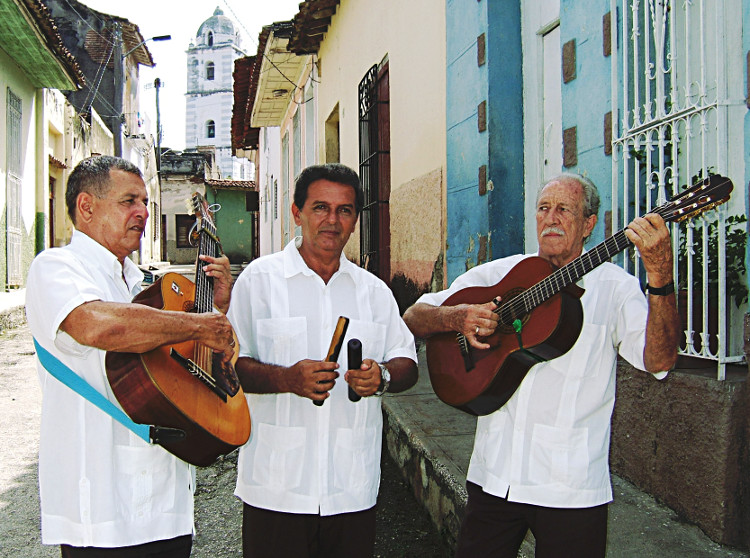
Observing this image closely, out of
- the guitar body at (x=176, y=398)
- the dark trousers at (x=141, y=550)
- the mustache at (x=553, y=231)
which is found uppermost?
the mustache at (x=553, y=231)

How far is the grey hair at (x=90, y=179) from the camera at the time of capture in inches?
75.5

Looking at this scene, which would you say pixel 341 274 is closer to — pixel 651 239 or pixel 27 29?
pixel 651 239

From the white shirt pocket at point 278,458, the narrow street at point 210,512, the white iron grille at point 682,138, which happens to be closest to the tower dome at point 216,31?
the narrow street at point 210,512

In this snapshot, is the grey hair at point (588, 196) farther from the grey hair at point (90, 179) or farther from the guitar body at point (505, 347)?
the grey hair at point (90, 179)

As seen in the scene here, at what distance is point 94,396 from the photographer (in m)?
1.71

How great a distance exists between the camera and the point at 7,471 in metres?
3.96

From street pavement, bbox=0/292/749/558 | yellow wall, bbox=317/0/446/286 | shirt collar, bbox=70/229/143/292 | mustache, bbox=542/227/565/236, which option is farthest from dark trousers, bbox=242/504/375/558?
yellow wall, bbox=317/0/446/286

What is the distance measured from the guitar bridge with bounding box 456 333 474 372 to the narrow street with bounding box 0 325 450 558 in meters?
1.16

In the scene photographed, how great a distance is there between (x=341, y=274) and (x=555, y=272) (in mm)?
689

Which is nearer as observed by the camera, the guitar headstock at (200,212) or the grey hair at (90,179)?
the grey hair at (90,179)

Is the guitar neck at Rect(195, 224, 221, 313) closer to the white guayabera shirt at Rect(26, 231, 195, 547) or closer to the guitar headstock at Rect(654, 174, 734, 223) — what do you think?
the white guayabera shirt at Rect(26, 231, 195, 547)

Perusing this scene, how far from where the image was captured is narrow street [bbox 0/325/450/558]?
3.09 meters

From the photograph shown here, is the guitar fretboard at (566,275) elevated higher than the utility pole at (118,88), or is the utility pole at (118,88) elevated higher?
the utility pole at (118,88)

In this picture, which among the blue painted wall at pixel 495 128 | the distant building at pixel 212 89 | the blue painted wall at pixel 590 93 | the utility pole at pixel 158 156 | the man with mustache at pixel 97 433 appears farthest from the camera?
the distant building at pixel 212 89
